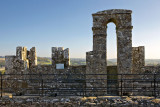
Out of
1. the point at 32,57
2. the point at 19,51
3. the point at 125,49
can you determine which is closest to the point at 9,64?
the point at 19,51

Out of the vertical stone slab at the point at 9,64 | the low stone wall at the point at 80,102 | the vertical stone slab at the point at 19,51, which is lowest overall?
the low stone wall at the point at 80,102

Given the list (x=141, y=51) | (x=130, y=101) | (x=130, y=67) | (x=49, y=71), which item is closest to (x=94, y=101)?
(x=130, y=101)

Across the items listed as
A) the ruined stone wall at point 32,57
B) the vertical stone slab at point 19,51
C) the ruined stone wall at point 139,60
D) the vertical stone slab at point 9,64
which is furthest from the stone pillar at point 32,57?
the ruined stone wall at point 139,60

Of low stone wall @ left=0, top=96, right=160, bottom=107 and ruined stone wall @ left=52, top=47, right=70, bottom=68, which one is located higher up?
ruined stone wall @ left=52, top=47, right=70, bottom=68

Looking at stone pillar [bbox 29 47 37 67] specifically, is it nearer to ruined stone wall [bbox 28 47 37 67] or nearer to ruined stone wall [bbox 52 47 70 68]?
ruined stone wall [bbox 28 47 37 67]

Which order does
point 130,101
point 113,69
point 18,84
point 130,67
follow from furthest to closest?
point 113,69 < point 18,84 < point 130,67 < point 130,101

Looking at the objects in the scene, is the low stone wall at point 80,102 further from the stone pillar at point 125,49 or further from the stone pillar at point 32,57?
the stone pillar at point 32,57

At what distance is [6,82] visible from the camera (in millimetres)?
10305

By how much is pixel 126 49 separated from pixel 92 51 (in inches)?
82.4

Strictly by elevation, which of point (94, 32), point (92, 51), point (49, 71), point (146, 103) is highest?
point (94, 32)

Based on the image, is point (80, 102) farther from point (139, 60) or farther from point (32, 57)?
point (139, 60)

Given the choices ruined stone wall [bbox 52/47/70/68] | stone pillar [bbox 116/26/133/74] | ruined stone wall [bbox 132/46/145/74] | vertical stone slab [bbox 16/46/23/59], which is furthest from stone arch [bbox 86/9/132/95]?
vertical stone slab [bbox 16/46/23/59]

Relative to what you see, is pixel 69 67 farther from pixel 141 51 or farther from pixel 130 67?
pixel 141 51

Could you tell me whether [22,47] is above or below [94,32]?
below
